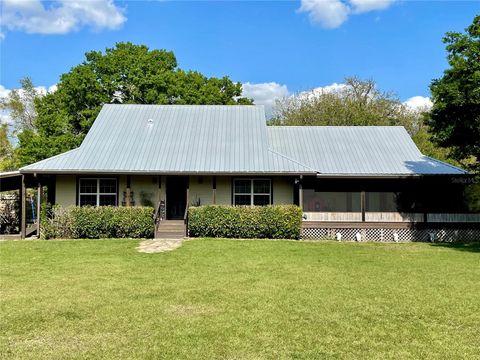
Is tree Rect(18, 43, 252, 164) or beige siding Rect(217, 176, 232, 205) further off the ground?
tree Rect(18, 43, 252, 164)

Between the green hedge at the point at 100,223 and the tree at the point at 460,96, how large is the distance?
37.8 feet

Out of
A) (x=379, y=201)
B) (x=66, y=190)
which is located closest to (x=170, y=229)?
(x=66, y=190)

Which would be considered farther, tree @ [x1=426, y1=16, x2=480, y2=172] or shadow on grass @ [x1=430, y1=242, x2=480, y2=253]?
shadow on grass @ [x1=430, y1=242, x2=480, y2=253]

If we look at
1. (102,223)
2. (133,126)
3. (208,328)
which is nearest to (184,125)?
(133,126)

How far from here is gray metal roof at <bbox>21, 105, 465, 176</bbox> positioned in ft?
62.2

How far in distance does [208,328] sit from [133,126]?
57.4 feet

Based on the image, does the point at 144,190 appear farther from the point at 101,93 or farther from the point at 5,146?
the point at 5,146

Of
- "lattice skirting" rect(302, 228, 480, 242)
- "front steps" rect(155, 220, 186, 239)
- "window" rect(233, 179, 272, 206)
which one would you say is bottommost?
"lattice skirting" rect(302, 228, 480, 242)

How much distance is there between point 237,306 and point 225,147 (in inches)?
535

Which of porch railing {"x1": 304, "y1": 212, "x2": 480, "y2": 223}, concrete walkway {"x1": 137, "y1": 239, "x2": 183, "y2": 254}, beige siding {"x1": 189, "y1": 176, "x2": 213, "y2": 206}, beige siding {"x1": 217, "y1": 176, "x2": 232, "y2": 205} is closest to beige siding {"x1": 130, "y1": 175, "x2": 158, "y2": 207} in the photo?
beige siding {"x1": 189, "y1": 176, "x2": 213, "y2": 206}

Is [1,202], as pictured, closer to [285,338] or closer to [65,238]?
[65,238]

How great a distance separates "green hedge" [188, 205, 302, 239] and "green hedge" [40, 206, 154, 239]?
1928mm

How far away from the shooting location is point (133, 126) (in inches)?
881

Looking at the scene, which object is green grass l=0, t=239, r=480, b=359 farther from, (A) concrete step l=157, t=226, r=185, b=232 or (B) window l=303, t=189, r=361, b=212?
(B) window l=303, t=189, r=361, b=212
